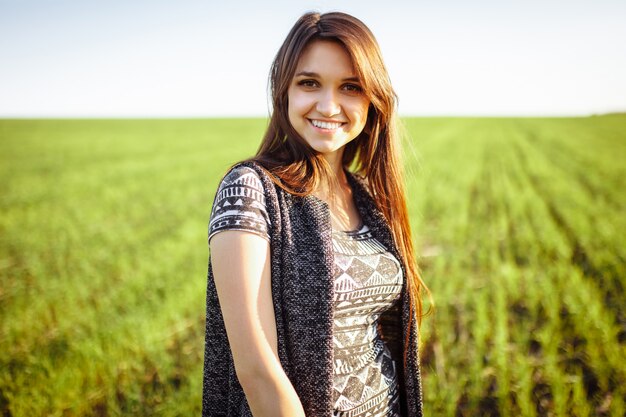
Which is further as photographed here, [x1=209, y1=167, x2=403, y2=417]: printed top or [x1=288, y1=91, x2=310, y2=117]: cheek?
[x1=288, y1=91, x2=310, y2=117]: cheek

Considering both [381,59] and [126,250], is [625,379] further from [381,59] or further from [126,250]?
[126,250]

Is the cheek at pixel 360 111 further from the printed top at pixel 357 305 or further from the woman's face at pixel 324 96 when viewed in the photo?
the printed top at pixel 357 305

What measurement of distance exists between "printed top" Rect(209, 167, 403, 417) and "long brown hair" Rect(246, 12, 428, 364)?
5.0 inches

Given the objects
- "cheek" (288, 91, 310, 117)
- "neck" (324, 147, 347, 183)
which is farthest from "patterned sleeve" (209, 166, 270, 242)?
"neck" (324, 147, 347, 183)

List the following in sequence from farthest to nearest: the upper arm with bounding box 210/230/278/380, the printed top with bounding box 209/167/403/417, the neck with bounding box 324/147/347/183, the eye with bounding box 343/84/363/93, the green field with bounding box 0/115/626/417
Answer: the green field with bounding box 0/115/626/417 < the neck with bounding box 324/147/347/183 < the eye with bounding box 343/84/363/93 < the printed top with bounding box 209/167/403/417 < the upper arm with bounding box 210/230/278/380

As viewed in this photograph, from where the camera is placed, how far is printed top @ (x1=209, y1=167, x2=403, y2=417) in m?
1.20

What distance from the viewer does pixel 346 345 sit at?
4.63 ft

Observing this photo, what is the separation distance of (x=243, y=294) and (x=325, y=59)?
851 millimetres

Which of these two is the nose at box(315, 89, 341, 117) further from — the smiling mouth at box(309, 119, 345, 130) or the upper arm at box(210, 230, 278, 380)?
the upper arm at box(210, 230, 278, 380)

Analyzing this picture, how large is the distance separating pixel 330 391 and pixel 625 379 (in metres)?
2.77

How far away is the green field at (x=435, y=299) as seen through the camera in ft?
9.20

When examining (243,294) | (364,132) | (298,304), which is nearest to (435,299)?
(364,132)

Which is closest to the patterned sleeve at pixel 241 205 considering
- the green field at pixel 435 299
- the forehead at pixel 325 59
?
the forehead at pixel 325 59

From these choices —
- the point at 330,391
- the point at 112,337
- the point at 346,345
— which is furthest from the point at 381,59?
the point at 112,337
